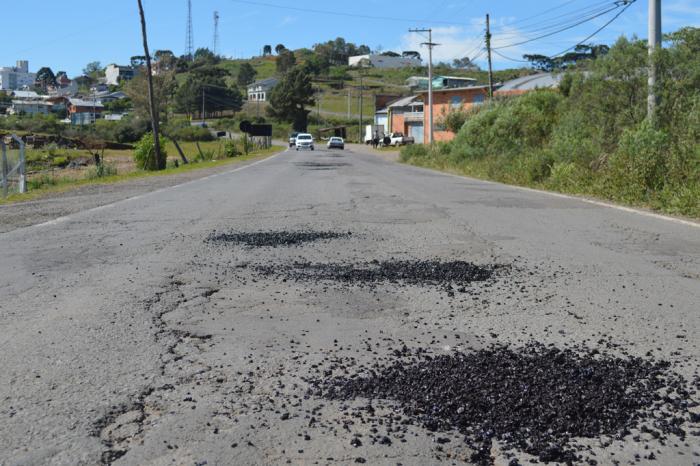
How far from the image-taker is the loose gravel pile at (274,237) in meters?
9.46

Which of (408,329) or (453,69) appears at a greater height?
(453,69)

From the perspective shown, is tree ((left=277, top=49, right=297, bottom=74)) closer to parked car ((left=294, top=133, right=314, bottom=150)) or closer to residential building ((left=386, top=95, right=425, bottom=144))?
residential building ((left=386, top=95, right=425, bottom=144))

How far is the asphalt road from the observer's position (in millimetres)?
3512

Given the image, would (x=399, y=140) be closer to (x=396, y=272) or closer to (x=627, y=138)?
(x=627, y=138)

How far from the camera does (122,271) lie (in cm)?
756

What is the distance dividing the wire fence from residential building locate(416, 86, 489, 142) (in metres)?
49.7

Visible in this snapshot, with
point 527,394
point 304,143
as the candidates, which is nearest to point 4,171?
point 527,394

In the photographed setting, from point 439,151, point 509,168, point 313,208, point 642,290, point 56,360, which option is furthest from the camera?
point 439,151

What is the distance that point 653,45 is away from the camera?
16.9 metres

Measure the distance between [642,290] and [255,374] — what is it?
4.07m

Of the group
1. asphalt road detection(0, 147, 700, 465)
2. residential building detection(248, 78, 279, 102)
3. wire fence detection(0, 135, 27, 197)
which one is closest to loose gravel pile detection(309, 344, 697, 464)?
asphalt road detection(0, 147, 700, 465)

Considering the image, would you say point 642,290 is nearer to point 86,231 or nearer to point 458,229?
point 458,229

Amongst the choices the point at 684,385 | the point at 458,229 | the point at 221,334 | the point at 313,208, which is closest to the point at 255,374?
the point at 221,334

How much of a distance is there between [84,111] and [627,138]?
130m
